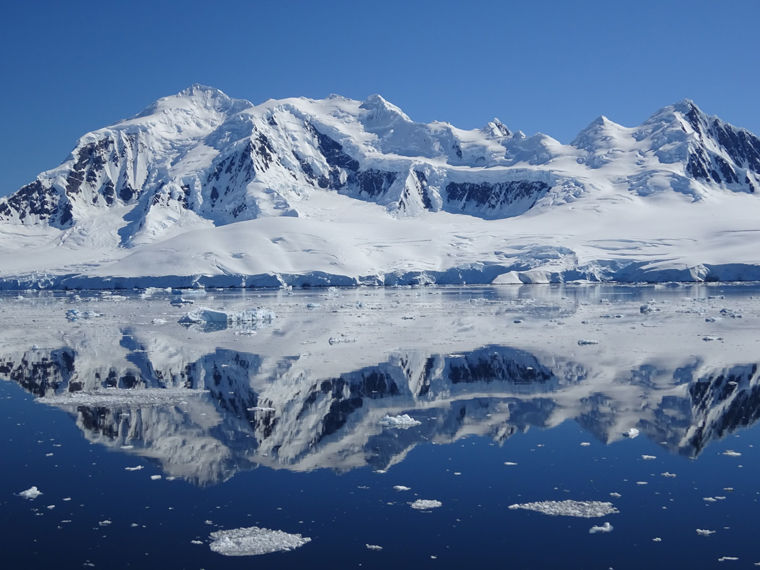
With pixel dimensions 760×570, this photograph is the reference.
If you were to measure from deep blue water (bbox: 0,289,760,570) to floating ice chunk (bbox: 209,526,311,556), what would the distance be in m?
0.16

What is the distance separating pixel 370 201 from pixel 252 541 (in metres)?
130

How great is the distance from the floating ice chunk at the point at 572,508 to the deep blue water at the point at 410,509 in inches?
6.4

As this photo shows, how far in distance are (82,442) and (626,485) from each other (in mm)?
9406

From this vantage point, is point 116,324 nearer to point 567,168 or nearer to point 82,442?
point 82,442

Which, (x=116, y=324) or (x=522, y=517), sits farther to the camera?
(x=116, y=324)

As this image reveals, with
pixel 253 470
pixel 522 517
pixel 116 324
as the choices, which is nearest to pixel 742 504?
pixel 522 517

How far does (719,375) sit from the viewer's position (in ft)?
60.0

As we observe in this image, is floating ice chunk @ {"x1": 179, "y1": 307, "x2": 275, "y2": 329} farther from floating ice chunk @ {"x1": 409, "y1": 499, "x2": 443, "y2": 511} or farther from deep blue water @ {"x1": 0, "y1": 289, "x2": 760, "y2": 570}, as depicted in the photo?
floating ice chunk @ {"x1": 409, "y1": 499, "x2": 443, "y2": 511}

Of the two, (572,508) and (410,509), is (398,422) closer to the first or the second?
(410,509)

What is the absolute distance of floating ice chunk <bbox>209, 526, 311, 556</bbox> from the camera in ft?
27.5

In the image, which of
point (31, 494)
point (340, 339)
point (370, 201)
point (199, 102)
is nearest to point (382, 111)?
point (370, 201)

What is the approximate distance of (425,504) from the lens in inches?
387

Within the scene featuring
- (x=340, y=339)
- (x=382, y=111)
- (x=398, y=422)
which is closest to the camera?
(x=398, y=422)

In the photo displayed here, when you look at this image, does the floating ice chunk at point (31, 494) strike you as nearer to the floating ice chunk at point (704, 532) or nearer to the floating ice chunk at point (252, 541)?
the floating ice chunk at point (252, 541)
